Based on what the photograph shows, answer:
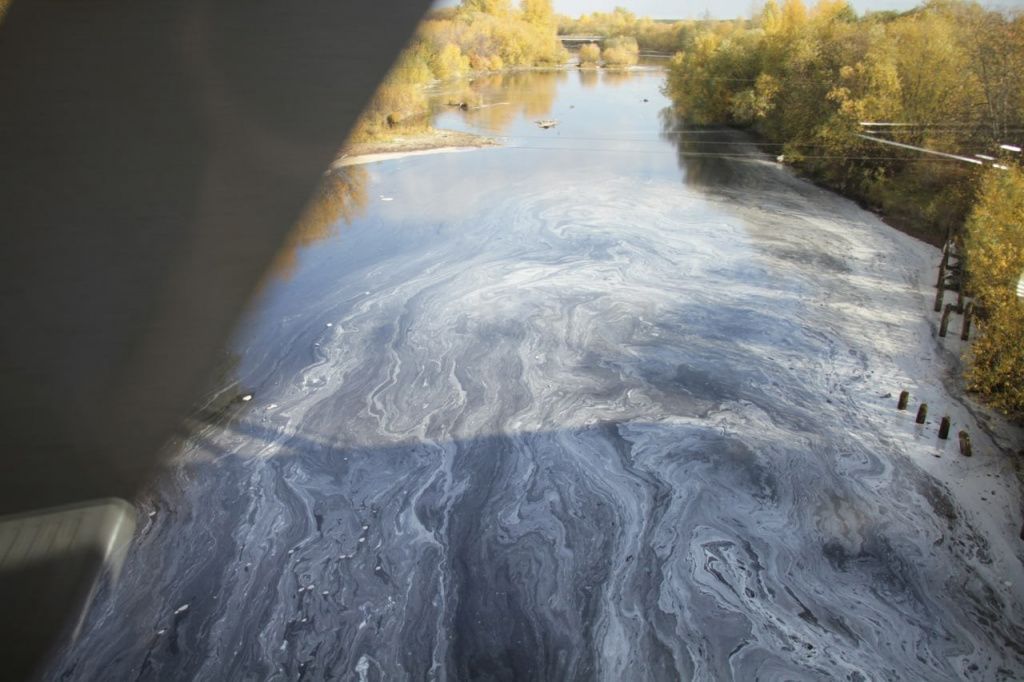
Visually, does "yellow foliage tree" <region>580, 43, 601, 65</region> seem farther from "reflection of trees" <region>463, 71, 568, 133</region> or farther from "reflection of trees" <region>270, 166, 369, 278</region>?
"reflection of trees" <region>270, 166, 369, 278</region>

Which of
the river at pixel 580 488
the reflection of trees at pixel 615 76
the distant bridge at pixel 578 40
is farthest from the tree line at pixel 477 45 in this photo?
the river at pixel 580 488

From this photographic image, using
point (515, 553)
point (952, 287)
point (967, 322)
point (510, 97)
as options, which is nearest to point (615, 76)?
point (510, 97)

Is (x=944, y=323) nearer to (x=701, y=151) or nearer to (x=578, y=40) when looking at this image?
(x=701, y=151)

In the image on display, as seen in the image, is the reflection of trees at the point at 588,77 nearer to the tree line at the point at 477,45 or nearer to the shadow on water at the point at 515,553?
the tree line at the point at 477,45

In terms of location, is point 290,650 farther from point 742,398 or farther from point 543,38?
point 543,38

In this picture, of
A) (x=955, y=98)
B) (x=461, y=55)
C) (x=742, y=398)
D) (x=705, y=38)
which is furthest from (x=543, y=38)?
(x=742, y=398)
